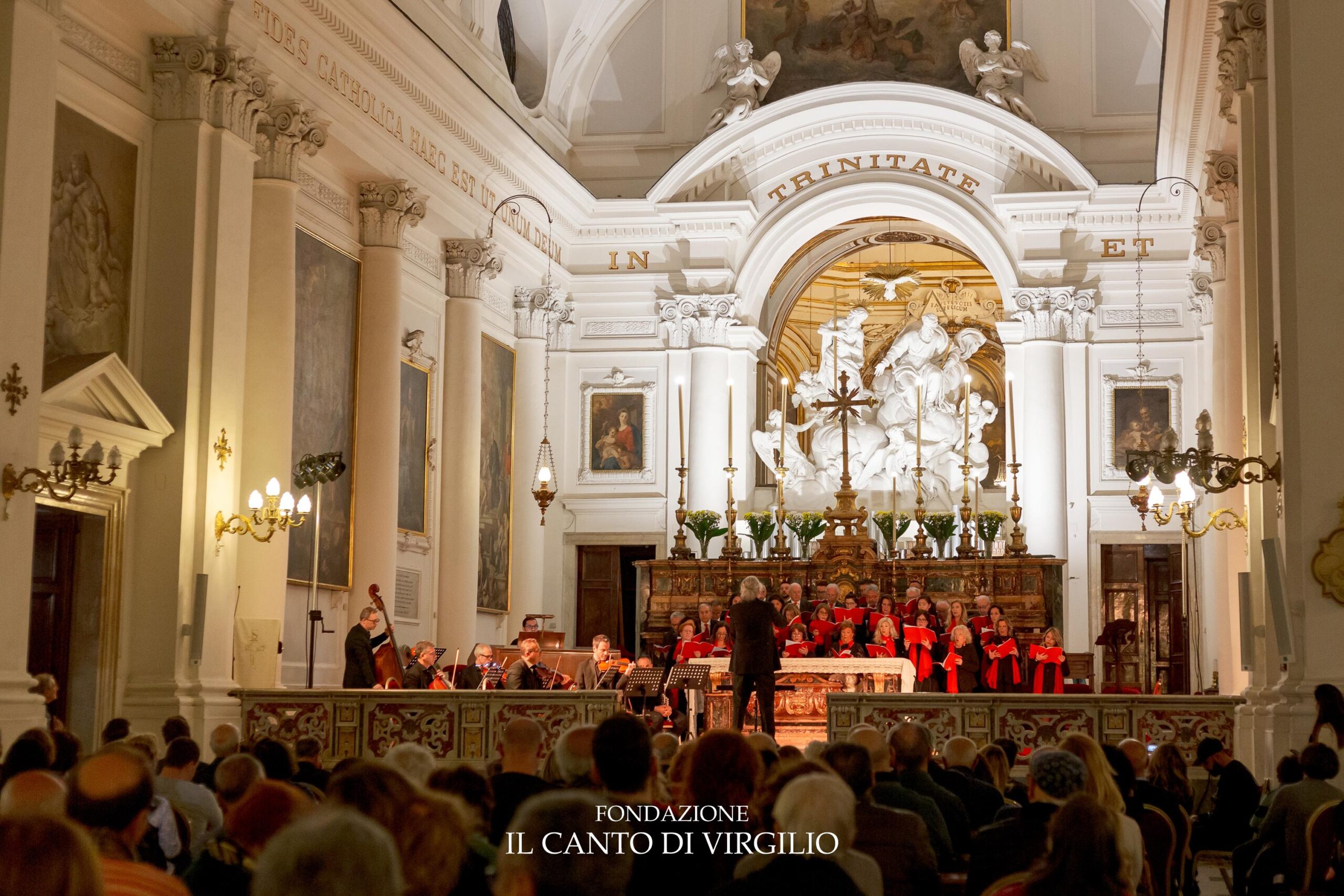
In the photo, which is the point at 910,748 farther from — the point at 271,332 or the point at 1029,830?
the point at 271,332

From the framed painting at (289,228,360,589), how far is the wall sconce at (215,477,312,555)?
→ 2.14 m

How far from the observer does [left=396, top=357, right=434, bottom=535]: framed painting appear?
21000 millimetres

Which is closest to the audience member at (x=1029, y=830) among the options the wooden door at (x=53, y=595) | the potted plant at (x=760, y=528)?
the wooden door at (x=53, y=595)

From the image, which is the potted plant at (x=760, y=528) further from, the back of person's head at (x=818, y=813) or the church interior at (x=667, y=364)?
the back of person's head at (x=818, y=813)

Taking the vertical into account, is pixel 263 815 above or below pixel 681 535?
below

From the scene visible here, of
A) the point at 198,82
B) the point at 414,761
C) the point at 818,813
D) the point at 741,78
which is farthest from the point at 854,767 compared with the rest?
the point at 741,78

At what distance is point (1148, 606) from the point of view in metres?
24.5

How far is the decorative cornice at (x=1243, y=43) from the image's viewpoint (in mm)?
13328

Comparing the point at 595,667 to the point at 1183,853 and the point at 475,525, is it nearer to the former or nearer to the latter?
the point at 475,525

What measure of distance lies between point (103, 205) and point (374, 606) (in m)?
5.48

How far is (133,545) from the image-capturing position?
1458 centimetres

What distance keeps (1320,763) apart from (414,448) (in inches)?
592

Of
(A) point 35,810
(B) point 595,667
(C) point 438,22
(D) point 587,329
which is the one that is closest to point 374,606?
(B) point 595,667

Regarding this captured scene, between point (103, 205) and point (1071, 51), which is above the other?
point (1071, 51)
